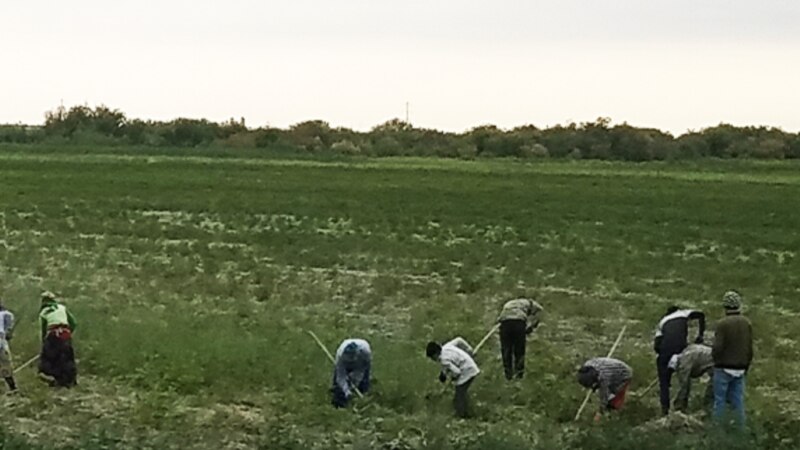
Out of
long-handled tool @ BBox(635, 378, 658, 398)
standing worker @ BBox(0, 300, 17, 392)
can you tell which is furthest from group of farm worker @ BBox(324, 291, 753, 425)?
standing worker @ BBox(0, 300, 17, 392)

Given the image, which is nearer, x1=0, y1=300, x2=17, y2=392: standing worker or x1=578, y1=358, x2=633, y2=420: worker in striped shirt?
x1=578, y1=358, x2=633, y2=420: worker in striped shirt

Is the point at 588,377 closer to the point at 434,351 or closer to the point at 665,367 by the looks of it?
the point at 665,367

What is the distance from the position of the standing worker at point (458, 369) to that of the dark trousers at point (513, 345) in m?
1.66

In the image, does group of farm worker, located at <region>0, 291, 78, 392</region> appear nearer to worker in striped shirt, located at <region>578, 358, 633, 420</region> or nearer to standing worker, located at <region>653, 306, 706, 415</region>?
worker in striped shirt, located at <region>578, 358, 633, 420</region>

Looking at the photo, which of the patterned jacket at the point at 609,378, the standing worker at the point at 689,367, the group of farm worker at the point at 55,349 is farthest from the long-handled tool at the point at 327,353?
the standing worker at the point at 689,367

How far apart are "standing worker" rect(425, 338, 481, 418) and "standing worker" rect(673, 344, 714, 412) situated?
218 centimetres

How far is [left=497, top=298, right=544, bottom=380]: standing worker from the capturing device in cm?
1623

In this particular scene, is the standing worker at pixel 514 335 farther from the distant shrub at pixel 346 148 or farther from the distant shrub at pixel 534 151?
the distant shrub at pixel 534 151

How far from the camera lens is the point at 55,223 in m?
37.1

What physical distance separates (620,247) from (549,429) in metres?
20.2

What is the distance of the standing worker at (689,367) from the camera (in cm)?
1462

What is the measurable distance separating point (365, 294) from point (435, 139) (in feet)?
230

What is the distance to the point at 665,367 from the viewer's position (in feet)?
48.9

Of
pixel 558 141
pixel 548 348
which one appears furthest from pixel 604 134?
pixel 548 348
